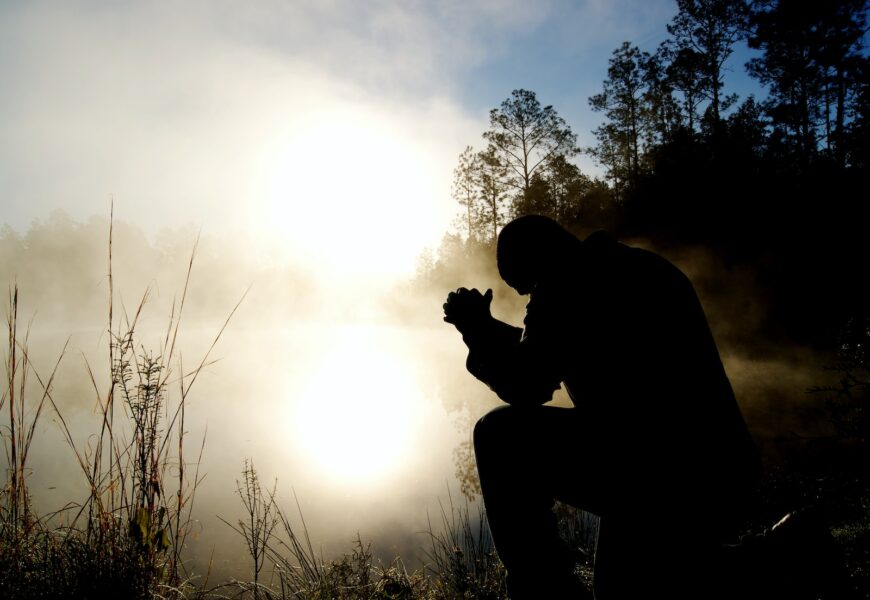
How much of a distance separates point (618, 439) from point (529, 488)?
291 millimetres

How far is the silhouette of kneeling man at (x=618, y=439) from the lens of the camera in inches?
43.3

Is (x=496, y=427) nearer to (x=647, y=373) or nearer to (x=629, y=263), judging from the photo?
(x=647, y=373)

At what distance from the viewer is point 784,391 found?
367 inches

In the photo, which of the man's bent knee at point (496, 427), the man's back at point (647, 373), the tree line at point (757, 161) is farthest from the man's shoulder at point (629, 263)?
the tree line at point (757, 161)

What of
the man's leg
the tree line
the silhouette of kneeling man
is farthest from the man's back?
the tree line

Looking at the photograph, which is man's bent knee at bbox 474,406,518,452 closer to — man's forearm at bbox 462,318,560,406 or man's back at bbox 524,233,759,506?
man's forearm at bbox 462,318,560,406

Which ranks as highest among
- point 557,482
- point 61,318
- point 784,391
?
point 61,318

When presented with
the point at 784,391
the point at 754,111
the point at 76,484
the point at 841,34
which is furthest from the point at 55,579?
the point at 754,111

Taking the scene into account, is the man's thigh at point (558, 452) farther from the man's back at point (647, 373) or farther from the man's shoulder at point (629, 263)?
the man's shoulder at point (629, 263)

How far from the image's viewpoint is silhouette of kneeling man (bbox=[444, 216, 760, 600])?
1.10 meters

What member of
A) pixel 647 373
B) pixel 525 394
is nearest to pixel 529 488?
pixel 525 394

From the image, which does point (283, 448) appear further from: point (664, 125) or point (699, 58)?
point (664, 125)

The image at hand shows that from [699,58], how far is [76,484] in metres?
23.8

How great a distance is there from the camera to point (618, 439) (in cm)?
110
